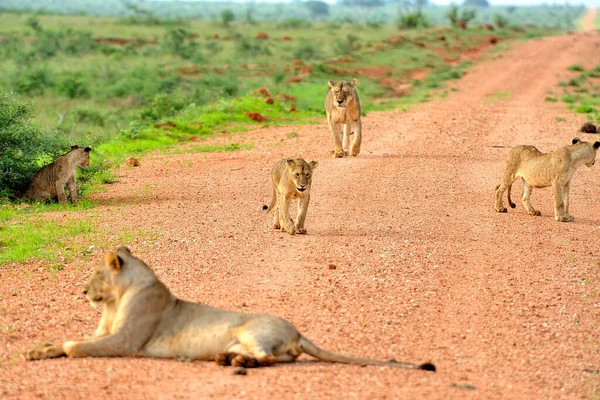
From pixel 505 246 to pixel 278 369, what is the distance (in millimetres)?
5124

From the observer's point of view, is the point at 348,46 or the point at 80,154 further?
the point at 348,46

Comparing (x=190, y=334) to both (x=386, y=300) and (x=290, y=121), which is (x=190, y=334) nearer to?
(x=386, y=300)

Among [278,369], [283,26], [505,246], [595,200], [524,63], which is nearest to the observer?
[278,369]

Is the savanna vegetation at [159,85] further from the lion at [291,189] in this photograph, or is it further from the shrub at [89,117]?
the lion at [291,189]

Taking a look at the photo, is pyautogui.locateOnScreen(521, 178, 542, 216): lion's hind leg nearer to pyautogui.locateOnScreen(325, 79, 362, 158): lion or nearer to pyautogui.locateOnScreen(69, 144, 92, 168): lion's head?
pyautogui.locateOnScreen(325, 79, 362, 158): lion

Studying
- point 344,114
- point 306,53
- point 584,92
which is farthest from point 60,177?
point 306,53

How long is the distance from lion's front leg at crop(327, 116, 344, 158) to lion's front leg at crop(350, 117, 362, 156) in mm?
199

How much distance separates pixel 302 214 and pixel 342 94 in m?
4.92

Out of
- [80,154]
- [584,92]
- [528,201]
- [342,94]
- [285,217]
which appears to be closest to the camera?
[285,217]

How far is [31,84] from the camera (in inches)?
1236

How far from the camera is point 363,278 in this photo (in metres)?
9.50

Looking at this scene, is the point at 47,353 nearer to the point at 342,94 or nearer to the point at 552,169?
A: the point at 552,169

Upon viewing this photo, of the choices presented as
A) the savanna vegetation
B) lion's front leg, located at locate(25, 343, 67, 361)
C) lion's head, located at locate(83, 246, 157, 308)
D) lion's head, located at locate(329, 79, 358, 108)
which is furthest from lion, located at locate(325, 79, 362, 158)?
lion's front leg, located at locate(25, 343, 67, 361)

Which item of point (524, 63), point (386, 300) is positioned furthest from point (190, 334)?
point (524, 63)
